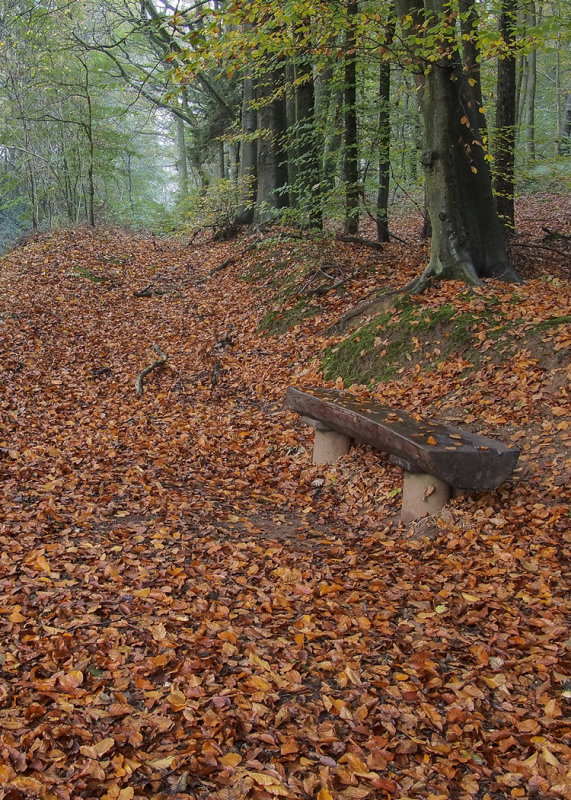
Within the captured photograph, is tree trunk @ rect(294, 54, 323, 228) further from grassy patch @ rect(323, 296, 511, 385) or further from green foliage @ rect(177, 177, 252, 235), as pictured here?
grassy patch @ rect(323, 296, 511, 385)

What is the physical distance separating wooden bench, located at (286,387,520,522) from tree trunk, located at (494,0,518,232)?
23.4 ft

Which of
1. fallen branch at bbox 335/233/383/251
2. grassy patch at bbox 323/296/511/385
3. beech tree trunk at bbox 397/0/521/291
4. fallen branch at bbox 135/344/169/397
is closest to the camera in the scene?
grassy patch at bbox 323/296/511/385

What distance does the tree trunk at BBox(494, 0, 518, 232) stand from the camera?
33.2 ft

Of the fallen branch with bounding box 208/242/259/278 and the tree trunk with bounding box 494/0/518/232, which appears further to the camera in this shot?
the fallen branch with bounding box 208/242/259/278

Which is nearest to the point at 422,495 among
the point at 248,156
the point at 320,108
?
the point at 320,108

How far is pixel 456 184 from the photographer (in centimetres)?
776

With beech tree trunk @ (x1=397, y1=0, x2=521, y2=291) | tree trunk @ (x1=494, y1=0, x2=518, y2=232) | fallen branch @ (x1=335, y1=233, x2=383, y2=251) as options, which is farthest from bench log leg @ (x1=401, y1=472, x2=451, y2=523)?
tree trunk @ (x1=494, y1=0, x2=518, y2=232)

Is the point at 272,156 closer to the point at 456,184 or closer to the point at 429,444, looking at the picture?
the point at 456,184

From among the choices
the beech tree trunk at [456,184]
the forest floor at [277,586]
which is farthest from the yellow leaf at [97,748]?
the beech tree trunk at [456,184]

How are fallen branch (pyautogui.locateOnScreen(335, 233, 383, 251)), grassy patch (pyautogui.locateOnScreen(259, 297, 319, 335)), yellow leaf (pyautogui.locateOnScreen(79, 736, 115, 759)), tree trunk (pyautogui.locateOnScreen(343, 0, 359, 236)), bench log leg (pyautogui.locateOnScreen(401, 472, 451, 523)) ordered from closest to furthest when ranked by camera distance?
yellow leaf (pyautogui.locateOnScreen(79, 736, 115, 759))
bench log leg (pyautogui.locateOnScreen(401, 472, 451, 523))
grassy patch (pyautogui.locateOnScreen(259, 297, 319, 335))
tree trunk (pyautogui.locateOnScreen(343, 0, 359, 236))
fallen branch (pyautogui.locateOnScreen(335, 233, 383, 251))

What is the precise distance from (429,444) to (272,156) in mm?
11827

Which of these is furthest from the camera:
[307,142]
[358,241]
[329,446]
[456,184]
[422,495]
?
[307,142]

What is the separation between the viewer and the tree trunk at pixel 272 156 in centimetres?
1357

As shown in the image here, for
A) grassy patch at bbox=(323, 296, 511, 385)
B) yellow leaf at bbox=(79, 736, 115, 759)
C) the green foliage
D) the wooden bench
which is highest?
the green foliage
